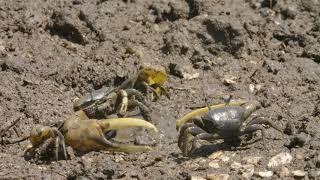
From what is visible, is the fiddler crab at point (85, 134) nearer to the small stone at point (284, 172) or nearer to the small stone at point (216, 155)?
the small stone at point (216, 155)

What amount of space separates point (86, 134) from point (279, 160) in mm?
1100

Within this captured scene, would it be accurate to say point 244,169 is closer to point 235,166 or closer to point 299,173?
point 235,166

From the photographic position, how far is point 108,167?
4.70m

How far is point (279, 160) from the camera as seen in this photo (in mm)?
4668

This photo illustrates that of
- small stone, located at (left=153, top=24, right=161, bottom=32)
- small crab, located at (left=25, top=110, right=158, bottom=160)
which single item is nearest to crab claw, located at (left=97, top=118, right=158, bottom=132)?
small crab, located at (left=25, top=110, right=158, bottom=160)

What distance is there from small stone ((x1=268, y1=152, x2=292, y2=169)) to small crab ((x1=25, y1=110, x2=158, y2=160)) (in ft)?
2.38

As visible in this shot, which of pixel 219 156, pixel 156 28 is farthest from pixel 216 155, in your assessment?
pixel 156 28

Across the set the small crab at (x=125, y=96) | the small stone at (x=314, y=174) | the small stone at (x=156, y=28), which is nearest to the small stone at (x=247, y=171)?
the small stone at (x=314, y=174)

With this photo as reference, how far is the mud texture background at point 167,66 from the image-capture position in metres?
4.76

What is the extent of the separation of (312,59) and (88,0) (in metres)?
1.69

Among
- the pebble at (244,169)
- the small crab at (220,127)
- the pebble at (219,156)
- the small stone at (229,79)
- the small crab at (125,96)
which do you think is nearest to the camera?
the pebble at (244,169)

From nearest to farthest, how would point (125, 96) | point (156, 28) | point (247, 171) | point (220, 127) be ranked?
point (247, 171)
point (220, 127)
point (125, 96)
point (156, 28)

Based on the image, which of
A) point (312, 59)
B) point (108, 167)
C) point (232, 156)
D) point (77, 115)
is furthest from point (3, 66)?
point (312, 59)

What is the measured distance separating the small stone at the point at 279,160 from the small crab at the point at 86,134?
724 millimetres
